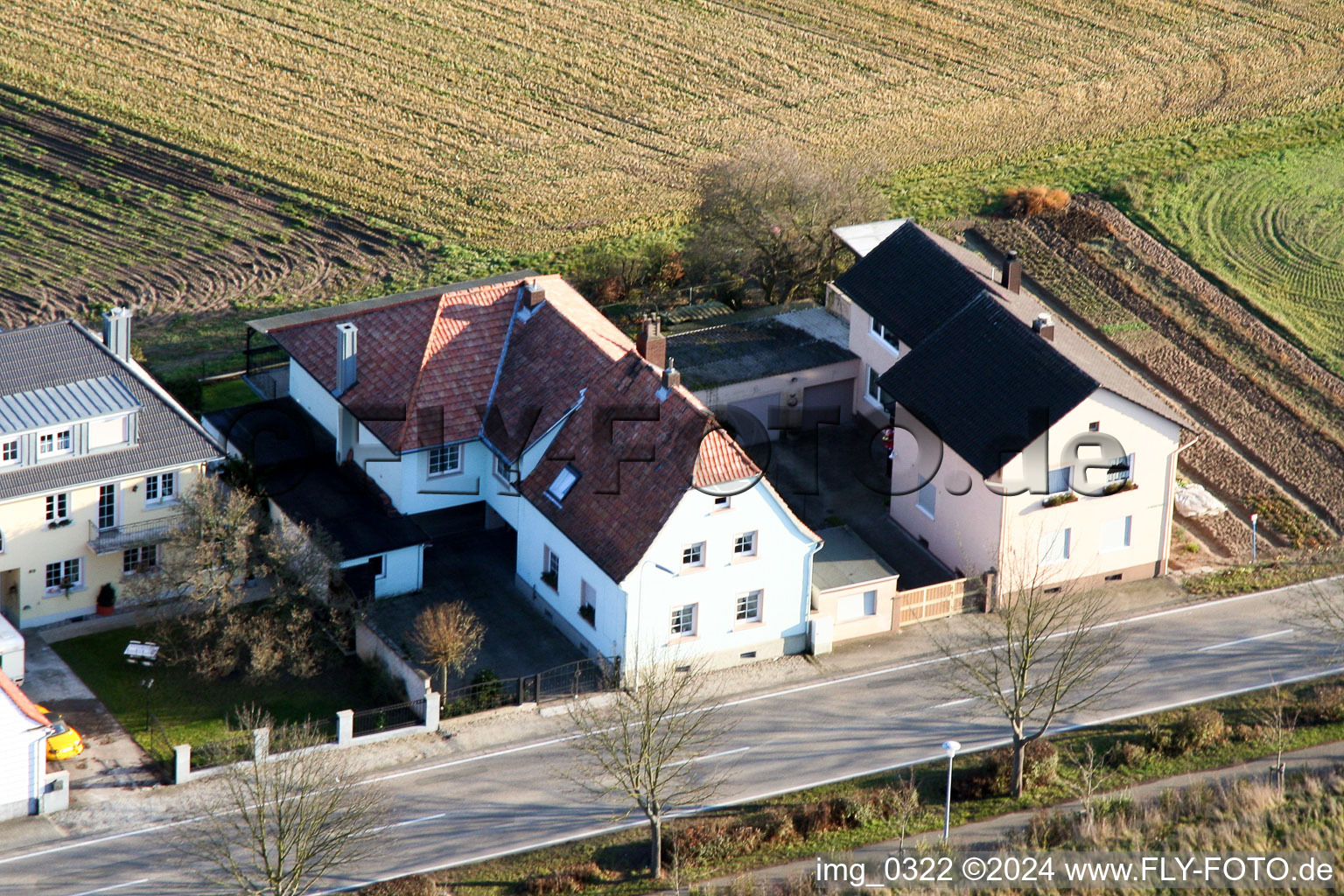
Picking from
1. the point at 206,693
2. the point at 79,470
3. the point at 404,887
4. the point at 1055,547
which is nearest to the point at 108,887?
the point at 404,887

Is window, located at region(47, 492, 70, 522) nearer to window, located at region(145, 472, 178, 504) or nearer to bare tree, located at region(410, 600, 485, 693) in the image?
window, located at region(145, 472, 178, 504)

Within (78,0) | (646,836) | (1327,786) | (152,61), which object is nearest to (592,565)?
(646,836)

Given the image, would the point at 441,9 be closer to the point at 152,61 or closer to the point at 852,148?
the point at 152,61

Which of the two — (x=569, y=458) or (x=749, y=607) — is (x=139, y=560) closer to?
(x=569, y=458)

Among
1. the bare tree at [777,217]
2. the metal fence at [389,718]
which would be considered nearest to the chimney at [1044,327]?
the bare tree at [777,217]

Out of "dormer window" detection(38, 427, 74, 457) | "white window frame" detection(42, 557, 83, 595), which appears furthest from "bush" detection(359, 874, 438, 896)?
"dormer window" detection(38, 427, 74, 457)
